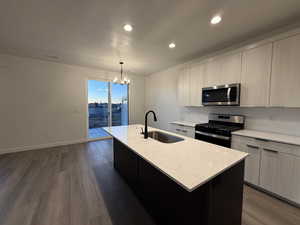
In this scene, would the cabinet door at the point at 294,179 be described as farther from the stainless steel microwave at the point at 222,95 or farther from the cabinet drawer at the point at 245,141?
the stainless steel microwave at the point at 222,95

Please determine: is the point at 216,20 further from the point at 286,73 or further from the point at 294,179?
the point at 294,179

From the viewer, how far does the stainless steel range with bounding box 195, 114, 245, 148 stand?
2.45 m

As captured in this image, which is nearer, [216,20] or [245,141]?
[216,20]

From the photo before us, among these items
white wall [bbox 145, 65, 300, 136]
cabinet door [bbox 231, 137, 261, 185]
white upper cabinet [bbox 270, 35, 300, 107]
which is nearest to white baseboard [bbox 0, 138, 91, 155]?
white wall [bbox 145, 65, 300, 136]

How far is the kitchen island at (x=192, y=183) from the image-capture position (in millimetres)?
1019

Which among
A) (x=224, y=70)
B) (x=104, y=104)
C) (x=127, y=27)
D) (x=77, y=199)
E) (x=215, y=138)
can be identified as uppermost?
(x=127, y=27)

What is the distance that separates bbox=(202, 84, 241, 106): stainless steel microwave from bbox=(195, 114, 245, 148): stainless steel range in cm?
40

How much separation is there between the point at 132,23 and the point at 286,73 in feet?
8.27

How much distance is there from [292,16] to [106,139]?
17.9ft

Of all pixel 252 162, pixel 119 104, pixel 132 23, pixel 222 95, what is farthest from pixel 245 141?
pixel 119 104

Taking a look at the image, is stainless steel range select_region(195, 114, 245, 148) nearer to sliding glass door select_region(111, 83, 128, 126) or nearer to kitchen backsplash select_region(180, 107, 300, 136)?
kitchen backsplash select_region(180, 107, 300, 136)

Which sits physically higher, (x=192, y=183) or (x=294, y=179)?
(x=192, y=183)

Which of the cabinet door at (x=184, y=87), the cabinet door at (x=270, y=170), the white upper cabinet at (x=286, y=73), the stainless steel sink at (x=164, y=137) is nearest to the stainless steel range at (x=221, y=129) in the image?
the cabinet door at (x=270, y=170)

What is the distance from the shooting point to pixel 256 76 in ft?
7.55
